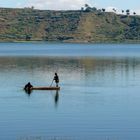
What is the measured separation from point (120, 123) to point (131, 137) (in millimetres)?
5591

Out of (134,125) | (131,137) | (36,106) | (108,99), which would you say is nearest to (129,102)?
(108,99)

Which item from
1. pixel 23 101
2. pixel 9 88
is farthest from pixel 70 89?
pixel 23 101

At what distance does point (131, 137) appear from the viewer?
39.7 metres

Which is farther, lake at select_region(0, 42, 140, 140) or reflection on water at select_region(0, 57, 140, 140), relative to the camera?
reflection on water at select_region(0, 57, 140, 140)

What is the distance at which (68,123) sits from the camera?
45.4 metres

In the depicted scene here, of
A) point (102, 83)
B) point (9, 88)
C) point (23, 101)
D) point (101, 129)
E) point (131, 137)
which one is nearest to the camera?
point (131, 137)

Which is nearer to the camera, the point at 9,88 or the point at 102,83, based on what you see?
the point at 9,88

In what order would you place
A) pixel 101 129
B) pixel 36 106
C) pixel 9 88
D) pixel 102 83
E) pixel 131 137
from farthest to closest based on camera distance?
pixel 102 83 → pixel 9 88 → pixel 36 106 → pixel 101 129 → pixel 131 137

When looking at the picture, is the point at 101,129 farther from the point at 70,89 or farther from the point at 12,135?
the point at 70,89

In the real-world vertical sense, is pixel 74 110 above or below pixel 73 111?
above

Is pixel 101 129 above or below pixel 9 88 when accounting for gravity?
below

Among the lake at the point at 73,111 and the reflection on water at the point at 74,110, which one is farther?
the reflection on water at the point at 74,110

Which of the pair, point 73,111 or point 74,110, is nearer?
point 73,111

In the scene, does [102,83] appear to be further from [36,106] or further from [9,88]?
[36,106]
